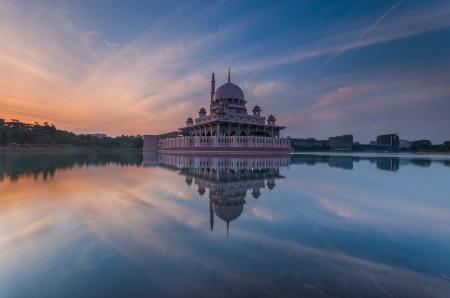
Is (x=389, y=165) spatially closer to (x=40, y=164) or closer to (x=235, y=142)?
(x=235, y=142)

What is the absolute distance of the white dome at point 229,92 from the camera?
54.2 m

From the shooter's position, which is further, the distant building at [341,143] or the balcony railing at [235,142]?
the distant building at [341,143]

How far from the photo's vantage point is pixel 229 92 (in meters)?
54.6

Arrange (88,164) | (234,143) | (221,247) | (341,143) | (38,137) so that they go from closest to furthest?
1. (221,247)
2. (88,164)
3. (234,143)
4. (38,137)
5. (341,143)

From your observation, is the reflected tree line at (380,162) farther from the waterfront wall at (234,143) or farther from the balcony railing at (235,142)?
the balcony railing at (235,142)

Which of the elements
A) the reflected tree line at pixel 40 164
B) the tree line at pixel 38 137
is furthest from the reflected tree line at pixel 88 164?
the tree line at pixel 38 137

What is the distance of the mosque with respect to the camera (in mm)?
45656

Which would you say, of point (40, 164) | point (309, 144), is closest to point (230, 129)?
point (40, 164)

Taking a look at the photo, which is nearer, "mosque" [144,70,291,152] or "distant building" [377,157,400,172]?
"distant building" [377,157,400,172]

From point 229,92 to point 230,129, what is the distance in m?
10.9

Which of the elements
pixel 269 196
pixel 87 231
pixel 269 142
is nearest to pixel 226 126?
pixel 269 142

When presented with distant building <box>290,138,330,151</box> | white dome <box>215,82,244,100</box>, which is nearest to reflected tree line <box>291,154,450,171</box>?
white dome <box>215,82,244,100</box>

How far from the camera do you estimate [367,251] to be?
4199mm

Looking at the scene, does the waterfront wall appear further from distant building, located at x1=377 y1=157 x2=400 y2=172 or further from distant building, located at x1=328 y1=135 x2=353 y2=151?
distant building, located at x1=328 y1=135 x2=353 y2=151
